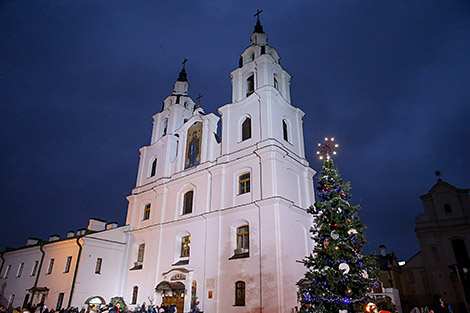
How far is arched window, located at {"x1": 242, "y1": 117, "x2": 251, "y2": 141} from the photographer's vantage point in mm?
21641

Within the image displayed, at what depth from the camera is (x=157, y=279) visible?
21.6m

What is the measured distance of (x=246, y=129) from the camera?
2200 cm

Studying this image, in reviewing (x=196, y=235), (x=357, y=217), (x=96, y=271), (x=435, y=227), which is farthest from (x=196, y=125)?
(x=435, y=227)

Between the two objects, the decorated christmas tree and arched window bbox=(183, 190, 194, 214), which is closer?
the decorated christmas tree

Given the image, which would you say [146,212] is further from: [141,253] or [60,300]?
[60,300]

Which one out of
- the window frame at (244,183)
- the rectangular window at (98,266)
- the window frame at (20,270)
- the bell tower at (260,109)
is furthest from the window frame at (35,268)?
the window frame at (244,183)

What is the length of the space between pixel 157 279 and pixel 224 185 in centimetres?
832

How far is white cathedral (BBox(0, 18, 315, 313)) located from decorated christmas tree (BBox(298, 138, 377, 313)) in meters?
3.71

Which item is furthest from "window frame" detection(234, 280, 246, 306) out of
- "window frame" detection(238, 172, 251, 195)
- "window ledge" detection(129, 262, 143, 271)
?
"window ledge" detection(129, 262, 143, 271)

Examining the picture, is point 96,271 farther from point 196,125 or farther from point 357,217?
point 357,217

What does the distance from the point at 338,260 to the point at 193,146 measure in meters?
15.5

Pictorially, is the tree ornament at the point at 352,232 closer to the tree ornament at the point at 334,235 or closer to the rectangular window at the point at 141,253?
the tree ornament at the point at 334,235

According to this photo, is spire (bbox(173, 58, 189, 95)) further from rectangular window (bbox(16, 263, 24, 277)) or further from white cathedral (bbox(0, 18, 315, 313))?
rectangular window (bbox(16, 263, 24, 277))

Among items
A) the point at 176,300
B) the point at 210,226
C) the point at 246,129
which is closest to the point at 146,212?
the point at 210,226
